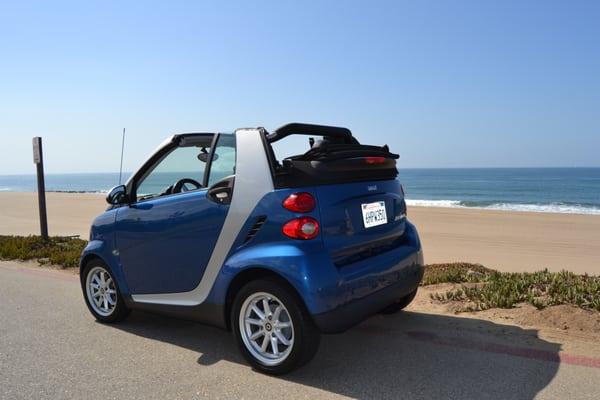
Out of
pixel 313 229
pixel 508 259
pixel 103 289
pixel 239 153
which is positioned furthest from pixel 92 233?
pixel 508 259

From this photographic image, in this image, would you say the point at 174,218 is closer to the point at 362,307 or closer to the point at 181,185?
the point at 181,185

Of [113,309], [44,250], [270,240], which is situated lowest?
[44,250]

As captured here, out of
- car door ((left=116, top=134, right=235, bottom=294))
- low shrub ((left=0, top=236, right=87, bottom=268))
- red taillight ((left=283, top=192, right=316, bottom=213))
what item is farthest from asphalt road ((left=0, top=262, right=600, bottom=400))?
low shrub ((left=0, top=236, right=87, bottom=268))

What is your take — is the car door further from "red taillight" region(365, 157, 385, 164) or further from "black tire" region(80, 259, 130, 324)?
"red taillight" region(365, 157, 385, 164)

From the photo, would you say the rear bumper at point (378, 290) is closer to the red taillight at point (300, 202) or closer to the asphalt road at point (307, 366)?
the asphalt road at point (307, 366)

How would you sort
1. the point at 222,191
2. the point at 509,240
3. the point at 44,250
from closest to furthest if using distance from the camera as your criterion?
the point at 222,191 → the point at 44,250 → the point at 509,240

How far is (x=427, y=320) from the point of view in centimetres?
456

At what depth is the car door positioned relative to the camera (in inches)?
151

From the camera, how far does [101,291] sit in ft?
16.3

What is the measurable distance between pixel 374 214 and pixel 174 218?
1.64 metres

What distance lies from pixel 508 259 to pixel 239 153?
9550 mm

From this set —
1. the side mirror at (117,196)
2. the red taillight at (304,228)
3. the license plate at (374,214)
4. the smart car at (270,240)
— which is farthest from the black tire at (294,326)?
the side mirror at (117,196)

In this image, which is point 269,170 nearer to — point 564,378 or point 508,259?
point 564,378

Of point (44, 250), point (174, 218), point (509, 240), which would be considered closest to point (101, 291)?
point (174, 218)
